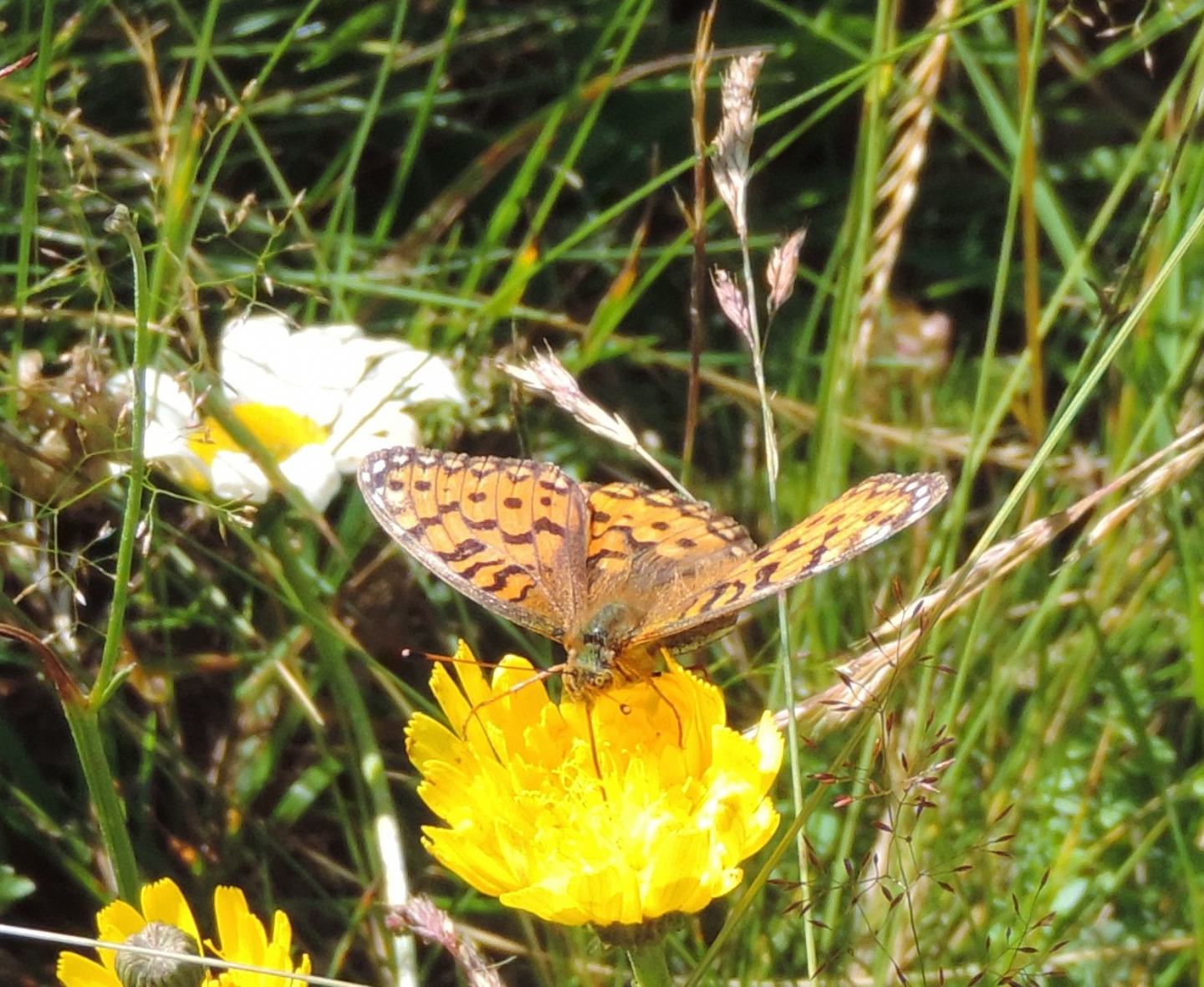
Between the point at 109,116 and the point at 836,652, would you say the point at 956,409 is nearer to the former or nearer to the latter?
the point at 836,652

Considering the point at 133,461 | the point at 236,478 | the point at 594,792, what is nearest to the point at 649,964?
the point at 594,792

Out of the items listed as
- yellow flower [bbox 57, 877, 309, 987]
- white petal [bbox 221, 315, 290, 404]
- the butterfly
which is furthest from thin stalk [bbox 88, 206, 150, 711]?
white petal [bbox 221, 315, 290, 404]

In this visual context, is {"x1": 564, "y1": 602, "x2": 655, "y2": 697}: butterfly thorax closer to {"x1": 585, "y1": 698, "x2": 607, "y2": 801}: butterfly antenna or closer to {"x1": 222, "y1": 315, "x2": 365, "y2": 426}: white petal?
{"x1": 585, "y1": 698, "x2": 607, "y2": 801}: butterfly antenna

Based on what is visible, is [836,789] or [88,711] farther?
[836,789]

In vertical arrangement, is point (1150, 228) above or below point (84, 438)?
above

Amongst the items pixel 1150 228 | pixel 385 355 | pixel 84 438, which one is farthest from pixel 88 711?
pixel 1150 228

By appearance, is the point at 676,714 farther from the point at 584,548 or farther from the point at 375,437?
the point at 375,437

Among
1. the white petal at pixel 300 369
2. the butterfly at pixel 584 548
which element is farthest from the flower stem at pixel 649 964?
the white petal at pixel 300 369
